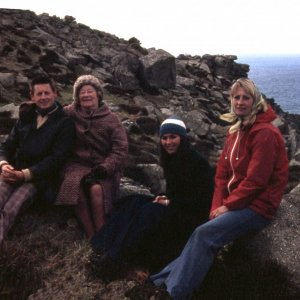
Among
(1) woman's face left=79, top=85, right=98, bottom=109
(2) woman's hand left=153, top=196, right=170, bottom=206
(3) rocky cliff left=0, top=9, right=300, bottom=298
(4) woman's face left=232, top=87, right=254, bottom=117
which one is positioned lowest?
(3) rocky cliff left=0, top=9, right=300, bottom=298

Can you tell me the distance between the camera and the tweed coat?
8164 millimetres

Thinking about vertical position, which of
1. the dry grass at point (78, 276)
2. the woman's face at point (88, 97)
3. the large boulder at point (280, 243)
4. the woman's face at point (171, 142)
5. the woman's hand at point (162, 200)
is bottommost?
the dry grass at point (78, 276)

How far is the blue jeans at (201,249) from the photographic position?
19.4 feet

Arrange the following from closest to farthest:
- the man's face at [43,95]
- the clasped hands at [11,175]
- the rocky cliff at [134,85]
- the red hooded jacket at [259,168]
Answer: the red hooded jacket at [259,168], the clasped hands at [11,175], the man's face at [43,95], the rocky cliff at [134,85]

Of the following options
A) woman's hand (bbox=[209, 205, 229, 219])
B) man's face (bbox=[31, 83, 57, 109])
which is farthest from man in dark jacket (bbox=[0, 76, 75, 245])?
woman's hand (bbox=[209, 205, 229, 219])

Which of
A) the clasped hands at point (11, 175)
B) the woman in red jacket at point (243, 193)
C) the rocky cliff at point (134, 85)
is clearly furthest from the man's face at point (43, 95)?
the woman in red jacket at point (243, 193)

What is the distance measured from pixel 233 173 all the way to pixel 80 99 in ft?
10.4

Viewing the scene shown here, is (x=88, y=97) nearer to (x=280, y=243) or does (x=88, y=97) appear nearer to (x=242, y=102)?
(x=242, y=102)

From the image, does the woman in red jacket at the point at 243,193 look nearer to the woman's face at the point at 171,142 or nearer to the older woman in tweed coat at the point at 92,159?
the woman's face at the point at 171,142

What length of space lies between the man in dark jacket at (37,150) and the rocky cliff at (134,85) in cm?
264

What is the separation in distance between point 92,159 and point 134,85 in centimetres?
3670

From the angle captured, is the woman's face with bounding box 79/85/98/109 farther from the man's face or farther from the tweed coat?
the man's face

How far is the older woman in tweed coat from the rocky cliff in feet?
6.83

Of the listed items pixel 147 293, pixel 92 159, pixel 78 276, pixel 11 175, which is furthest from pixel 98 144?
pixel 147 293
